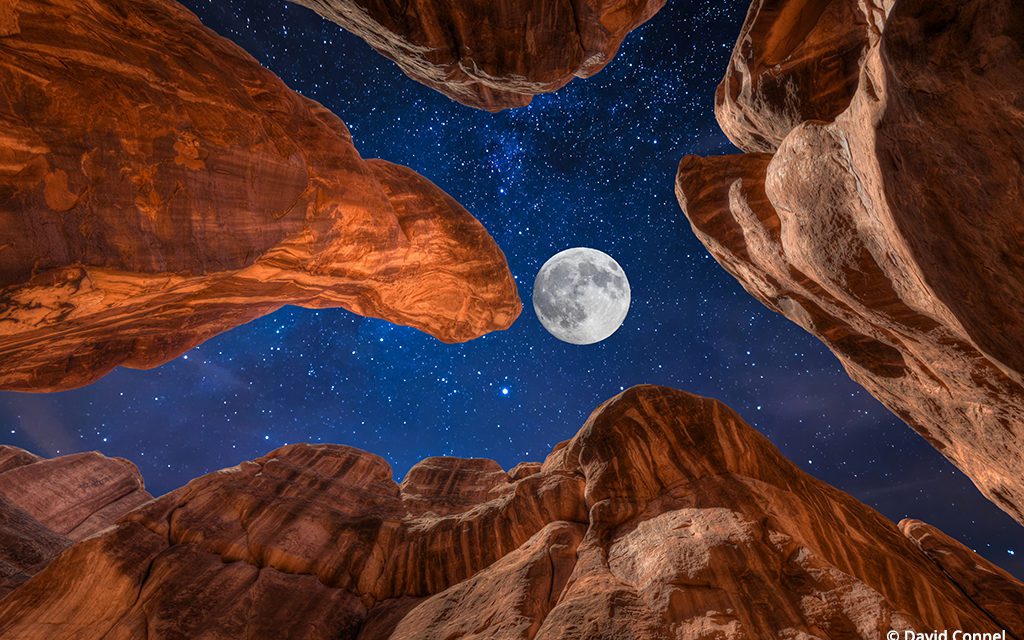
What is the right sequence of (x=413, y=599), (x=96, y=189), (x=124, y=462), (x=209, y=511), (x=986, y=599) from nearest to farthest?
(x=96, y=189), (x=986, y=599), (x=413, y=599), (x=209, y=511), (x=124, y=462)

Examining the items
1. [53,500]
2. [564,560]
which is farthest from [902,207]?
[53,500]

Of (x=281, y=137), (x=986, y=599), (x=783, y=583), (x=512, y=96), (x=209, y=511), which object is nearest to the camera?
(x=783, y=583)

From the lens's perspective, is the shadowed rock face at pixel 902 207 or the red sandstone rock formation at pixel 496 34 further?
the red sandstone rock formation at pixel 496 34

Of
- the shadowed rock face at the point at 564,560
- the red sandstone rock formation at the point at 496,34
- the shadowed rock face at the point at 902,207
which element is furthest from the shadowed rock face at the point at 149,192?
the shadowed rock face at the point at 902,207

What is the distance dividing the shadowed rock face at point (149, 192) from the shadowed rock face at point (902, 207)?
8.85m

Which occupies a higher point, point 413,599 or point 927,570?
point 413,599

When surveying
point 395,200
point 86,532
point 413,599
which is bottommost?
point 413,599

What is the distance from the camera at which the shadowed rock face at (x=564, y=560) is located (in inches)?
198

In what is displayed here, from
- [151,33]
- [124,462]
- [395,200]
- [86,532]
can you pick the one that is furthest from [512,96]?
[124,462]

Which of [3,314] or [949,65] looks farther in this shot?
[3,314]

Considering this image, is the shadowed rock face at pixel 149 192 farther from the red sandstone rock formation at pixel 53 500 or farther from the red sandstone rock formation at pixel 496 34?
the red sandstone rock formation at pixel 53 500

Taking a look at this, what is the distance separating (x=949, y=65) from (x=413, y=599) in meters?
11.4

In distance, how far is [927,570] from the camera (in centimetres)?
643

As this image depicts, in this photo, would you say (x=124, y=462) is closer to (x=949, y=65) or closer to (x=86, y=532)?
(x=86, y=532)
